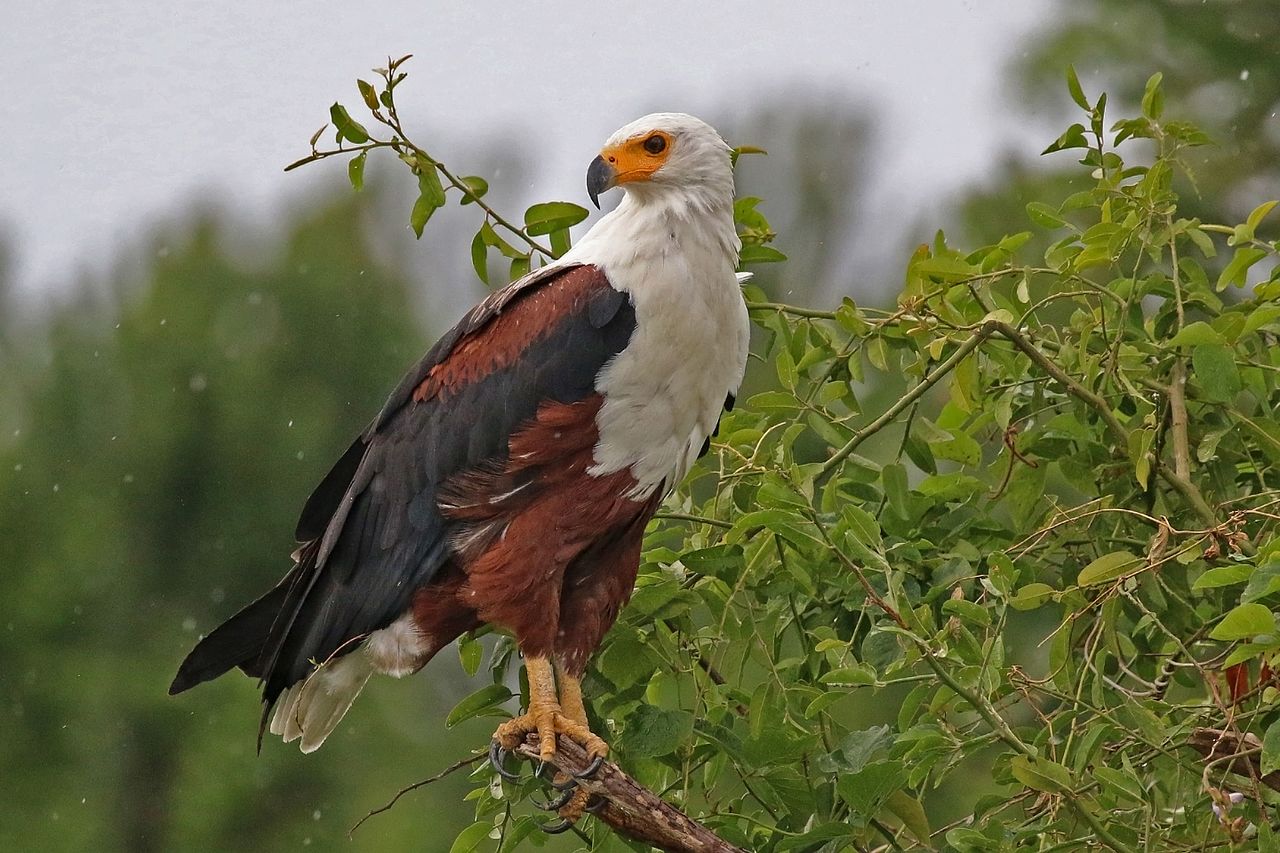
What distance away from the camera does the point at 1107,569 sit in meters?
1.73

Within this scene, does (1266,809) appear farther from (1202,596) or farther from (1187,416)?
(1187,416)

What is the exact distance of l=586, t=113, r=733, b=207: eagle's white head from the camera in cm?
235

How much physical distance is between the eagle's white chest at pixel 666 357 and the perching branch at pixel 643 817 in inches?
17.7

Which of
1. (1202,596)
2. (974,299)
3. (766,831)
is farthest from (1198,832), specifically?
(974,299)

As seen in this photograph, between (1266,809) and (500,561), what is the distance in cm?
111

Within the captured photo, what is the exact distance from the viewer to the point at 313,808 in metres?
7.97

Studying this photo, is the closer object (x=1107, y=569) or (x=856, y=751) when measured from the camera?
(x=1107, y=569)

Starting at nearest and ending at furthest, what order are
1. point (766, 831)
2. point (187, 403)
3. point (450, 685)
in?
point (766, 831)
point (450, 685)
point (187, 403)

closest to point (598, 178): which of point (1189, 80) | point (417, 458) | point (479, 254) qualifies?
point (479, 254)

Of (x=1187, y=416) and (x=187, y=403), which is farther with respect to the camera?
(x=187, y=403)

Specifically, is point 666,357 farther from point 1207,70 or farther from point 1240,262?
point 1207,70

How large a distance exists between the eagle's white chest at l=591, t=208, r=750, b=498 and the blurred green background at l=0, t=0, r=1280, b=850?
449 cm

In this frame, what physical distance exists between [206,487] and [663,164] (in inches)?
269

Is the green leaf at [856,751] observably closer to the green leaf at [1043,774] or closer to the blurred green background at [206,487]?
the green leaf at [1043,774]
